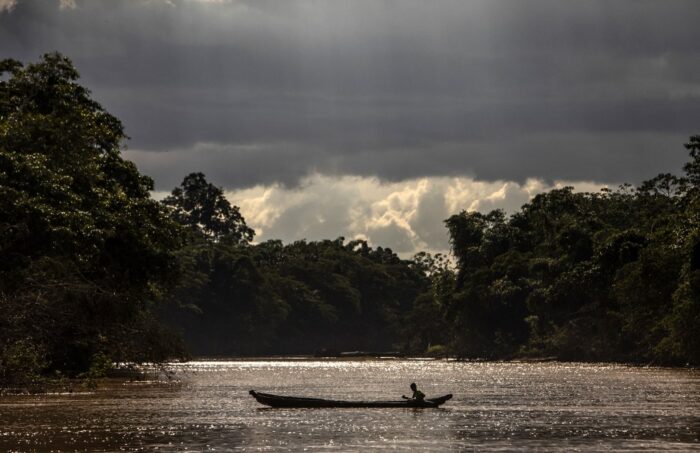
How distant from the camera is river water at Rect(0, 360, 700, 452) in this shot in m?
31.7

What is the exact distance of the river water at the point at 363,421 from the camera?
31719 millimetres

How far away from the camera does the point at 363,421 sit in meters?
39.5

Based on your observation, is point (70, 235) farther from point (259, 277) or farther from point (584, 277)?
point (259, 277)

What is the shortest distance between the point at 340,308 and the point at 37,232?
5571 inches

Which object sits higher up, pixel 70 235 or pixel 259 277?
pixel 259 277

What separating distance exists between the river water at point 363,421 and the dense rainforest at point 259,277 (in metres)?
3.17

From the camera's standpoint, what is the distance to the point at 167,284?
6531cm

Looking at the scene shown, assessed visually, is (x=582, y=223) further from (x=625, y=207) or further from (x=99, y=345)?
(x=99, y=345)

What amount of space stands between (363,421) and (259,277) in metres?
130

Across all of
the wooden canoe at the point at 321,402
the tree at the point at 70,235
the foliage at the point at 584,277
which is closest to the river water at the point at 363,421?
the wooden canoe at the point at 321,402

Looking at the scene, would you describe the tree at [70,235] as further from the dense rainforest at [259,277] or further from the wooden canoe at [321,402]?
the wooden canoe at [321,402]

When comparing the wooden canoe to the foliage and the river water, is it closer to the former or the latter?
the river water

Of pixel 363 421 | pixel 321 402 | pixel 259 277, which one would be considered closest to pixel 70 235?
pixel 321 402

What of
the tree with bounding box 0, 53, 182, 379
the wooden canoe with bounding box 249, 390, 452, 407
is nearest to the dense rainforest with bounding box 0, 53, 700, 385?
the tree with bounding box 0, 53, 182, 379
